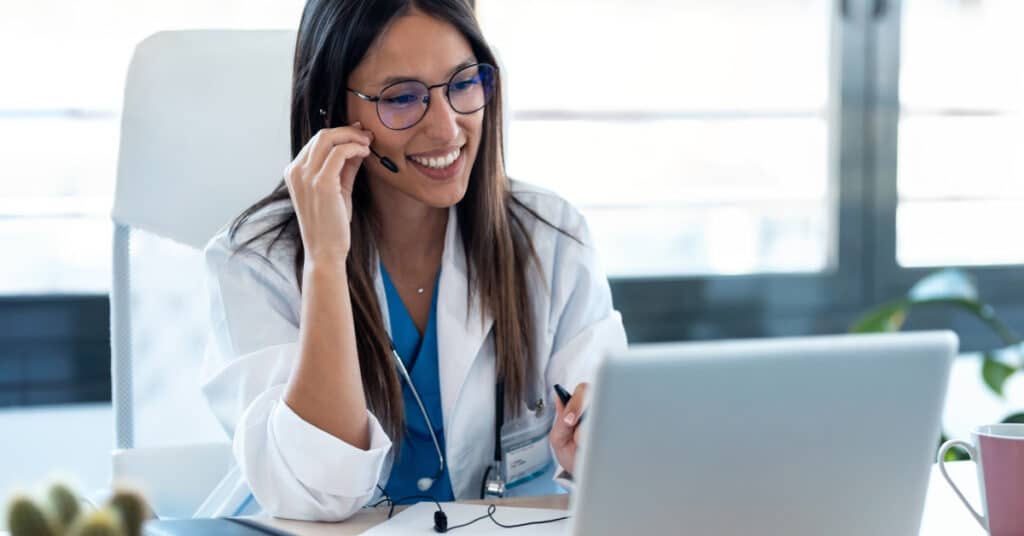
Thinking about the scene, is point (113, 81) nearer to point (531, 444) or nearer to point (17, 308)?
point (17, 308)

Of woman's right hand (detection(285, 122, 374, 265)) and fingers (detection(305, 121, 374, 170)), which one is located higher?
fingers (detection(305, 121, 374, 170))

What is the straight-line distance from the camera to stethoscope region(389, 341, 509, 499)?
1.42 m

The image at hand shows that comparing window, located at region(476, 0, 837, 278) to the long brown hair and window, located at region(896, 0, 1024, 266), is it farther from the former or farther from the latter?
the long brown hair

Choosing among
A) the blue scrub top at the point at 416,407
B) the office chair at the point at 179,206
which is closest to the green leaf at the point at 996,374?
the blue scrub top at the point at 416,407

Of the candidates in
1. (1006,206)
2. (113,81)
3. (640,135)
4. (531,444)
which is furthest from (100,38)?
(1006,206)

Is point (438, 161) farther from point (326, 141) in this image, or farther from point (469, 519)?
point (469, 519)

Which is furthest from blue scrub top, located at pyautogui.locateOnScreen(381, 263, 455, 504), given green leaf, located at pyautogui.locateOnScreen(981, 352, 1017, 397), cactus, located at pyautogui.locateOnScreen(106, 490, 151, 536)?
green leaf, located at pyautogui.locateOnScreen(981, 352, 1017, 397)

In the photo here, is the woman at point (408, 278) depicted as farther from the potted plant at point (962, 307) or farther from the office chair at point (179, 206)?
the potted plant at point (962, 307)

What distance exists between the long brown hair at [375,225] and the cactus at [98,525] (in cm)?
88

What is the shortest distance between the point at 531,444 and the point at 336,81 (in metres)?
0.56

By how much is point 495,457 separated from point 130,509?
35.5 inches

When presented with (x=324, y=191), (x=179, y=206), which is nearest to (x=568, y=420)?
(x=324, y=191)

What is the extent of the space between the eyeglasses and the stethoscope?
305mm

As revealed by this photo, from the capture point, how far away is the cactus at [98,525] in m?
0.53
